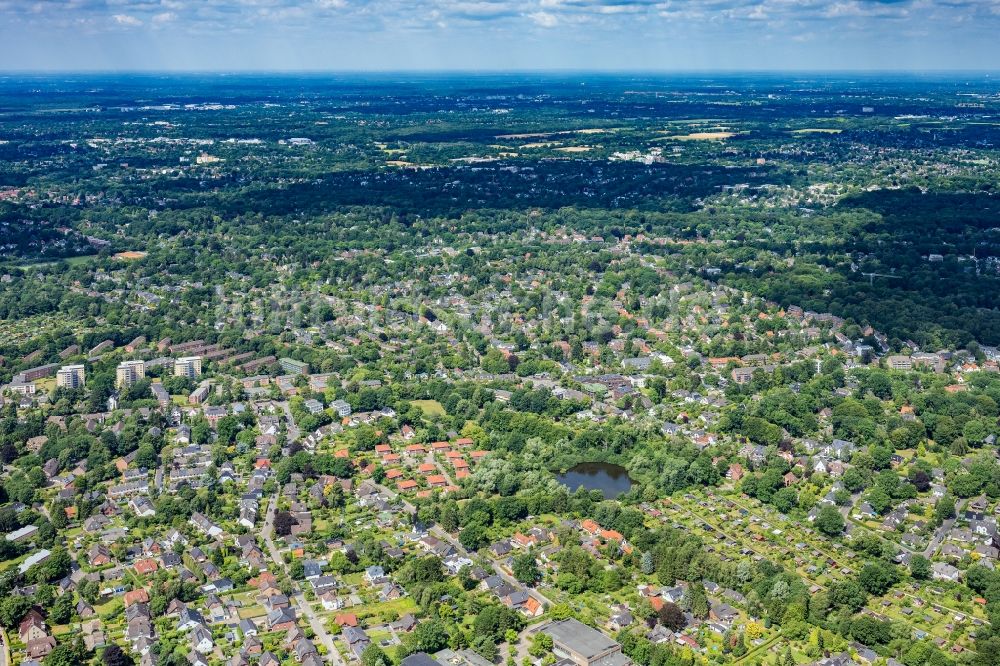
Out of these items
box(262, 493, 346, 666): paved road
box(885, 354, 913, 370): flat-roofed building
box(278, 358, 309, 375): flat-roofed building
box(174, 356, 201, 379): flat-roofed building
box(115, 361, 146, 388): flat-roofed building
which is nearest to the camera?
box(262, 493, 346, 666): paved road

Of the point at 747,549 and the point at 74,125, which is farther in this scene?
the point at 74,125

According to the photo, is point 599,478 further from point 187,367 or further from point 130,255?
point 130,255

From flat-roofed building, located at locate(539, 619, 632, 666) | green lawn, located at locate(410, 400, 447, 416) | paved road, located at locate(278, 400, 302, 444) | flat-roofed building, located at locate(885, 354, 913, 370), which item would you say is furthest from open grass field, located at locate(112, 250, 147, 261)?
flat-roofed building, located at locate(539, 619, 632, 666)

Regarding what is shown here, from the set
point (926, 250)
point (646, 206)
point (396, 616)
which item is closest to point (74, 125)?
point (646, 206)

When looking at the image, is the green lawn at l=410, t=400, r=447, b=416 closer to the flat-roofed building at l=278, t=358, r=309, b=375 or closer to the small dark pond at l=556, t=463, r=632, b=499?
the flat-roofed building at l=278, t=358, r=309, b=375

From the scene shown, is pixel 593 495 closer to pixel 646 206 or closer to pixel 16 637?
pixel 16 637

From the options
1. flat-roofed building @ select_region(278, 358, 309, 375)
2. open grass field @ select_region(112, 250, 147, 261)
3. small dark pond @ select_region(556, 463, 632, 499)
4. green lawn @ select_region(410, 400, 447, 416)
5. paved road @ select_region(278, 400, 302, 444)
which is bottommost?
small dark pond @ select_region(556, 463, 632, 499)

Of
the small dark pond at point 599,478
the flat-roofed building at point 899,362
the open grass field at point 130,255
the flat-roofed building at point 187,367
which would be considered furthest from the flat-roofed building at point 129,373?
the flat-roofed building at point 899,362
